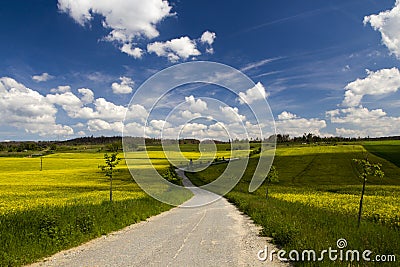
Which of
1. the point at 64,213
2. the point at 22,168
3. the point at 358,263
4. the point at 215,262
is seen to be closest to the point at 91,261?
the point at 215,262

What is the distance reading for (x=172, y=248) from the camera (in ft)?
32.4

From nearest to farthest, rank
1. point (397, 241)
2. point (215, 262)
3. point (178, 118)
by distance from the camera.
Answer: point (215, 262), point (397, 241), point (178, 118)

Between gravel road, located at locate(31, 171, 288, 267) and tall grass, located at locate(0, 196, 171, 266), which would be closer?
gravel road, located at locate(31, 171, 288, 267)

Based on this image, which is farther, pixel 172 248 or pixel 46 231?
pixel 46 231

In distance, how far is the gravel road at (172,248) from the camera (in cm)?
845

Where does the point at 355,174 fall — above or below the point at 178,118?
below

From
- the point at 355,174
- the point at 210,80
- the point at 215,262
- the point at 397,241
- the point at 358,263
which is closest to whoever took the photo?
the point at 358,263

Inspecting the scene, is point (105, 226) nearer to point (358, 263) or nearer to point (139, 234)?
point (139, 234)

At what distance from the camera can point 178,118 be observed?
1752 cm

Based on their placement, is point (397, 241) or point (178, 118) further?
point (178, 118)

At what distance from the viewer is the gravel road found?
845 cm

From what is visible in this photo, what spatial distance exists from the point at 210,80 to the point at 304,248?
955 centimetres

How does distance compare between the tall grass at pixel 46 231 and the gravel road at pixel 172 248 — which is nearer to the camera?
the gravel road at pixel 172 248

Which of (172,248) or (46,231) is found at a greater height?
(46,231)
